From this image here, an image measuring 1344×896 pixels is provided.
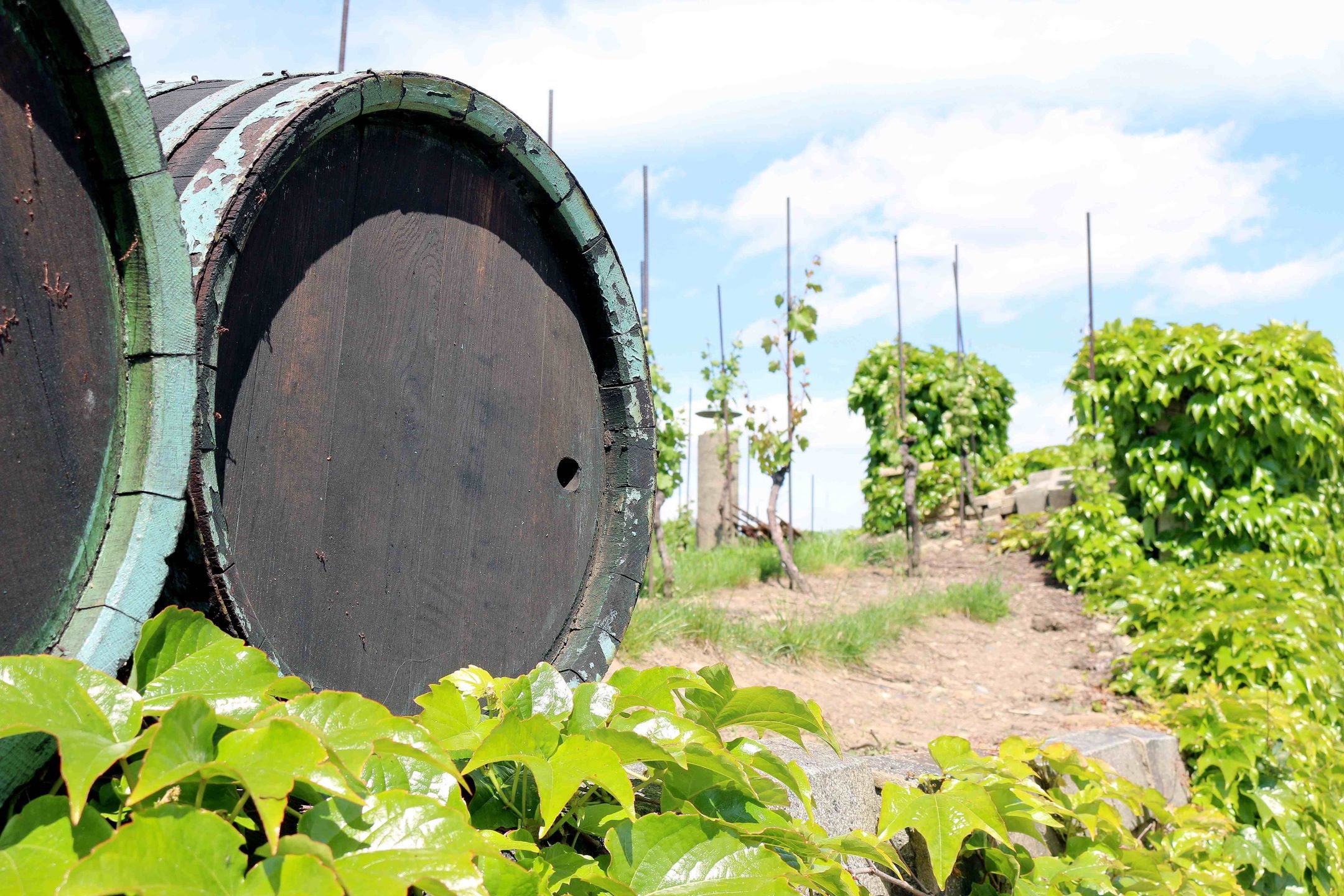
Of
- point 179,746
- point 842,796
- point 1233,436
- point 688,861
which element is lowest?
point 842,796

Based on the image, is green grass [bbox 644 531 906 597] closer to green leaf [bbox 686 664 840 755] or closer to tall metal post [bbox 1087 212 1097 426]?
tall metal post [bbox 1087 212 1097 426]

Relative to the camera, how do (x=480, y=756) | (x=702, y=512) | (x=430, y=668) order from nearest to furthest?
1. (x=480, y=756)
2. (x=430, y=668)
3. (x=702, y=512)

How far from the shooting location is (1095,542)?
6.27 meters

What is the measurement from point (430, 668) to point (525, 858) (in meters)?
0.47

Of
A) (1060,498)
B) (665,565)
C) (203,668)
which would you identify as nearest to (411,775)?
(203,668)

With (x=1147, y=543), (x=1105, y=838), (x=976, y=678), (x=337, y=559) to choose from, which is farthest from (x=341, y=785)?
(x=1147, y=543)

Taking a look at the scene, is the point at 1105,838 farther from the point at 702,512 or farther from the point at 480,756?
the point at 702,512

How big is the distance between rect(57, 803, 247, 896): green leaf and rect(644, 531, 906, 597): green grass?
4.54 meters

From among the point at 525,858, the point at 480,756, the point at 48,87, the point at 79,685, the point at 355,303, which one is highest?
the point at 48,87

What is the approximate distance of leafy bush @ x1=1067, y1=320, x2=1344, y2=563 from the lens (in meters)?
5.70

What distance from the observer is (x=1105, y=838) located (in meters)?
2.29

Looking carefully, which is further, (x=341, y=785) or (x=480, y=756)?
(x=480, y=756)

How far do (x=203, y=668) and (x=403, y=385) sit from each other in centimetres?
59

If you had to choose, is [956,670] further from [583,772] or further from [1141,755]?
[583,772]
